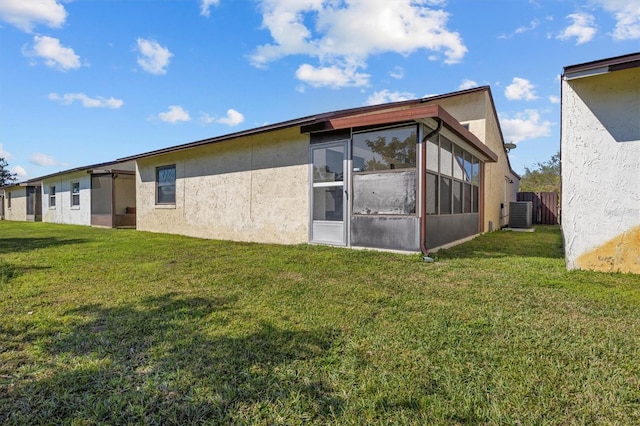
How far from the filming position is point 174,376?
2074 millimetres

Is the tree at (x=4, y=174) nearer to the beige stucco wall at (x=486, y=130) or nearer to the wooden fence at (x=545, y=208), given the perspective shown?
the beige stucco wall at (x=486, y=130)

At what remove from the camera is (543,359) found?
2268mm

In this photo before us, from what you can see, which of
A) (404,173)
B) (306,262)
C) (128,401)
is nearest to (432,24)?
(404,173)

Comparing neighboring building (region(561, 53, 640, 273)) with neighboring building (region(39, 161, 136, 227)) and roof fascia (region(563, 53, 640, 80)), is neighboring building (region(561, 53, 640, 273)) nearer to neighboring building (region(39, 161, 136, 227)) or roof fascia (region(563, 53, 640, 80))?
roof fascia (region(563, 53, 640, 80))

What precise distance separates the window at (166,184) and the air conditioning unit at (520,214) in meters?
15.1

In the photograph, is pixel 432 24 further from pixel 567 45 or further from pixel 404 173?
pixel 404 173

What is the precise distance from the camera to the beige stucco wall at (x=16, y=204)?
24.1 m

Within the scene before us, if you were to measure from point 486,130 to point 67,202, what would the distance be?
862 inches

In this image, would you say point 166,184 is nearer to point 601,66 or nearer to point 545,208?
point 601,66

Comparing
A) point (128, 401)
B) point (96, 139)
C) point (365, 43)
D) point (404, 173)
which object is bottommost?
point (128, 401)

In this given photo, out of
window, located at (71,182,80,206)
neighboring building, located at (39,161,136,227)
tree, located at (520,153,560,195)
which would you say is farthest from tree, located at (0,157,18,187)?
tree, located at (520,153,560,195)

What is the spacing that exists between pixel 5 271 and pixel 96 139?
16.1 m

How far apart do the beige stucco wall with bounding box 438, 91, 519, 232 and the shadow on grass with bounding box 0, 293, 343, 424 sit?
11718 millimetres

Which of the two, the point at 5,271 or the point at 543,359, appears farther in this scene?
the point at 5,271
